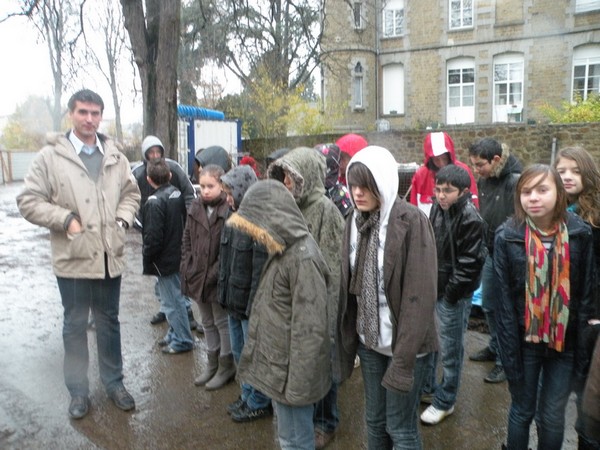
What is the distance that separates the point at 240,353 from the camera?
3.95 metres

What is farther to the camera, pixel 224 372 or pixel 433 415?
pixel 224 372

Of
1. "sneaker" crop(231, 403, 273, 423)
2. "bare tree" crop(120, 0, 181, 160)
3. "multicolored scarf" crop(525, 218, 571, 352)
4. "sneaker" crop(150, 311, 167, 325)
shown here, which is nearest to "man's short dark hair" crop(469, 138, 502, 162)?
"multicolored scarf" crop(525, 218, 571, 352)

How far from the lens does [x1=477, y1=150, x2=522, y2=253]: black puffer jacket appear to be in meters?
4.37

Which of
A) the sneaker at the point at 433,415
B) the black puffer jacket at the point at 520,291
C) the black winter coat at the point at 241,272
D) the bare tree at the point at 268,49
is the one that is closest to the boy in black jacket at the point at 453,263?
the sneaker at the point at 433,415

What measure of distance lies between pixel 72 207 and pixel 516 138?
1357cm

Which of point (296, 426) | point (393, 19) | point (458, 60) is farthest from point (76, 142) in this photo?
→ point (393, 19)

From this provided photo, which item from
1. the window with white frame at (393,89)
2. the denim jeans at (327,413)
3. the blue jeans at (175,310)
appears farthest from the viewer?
the window with white frame at (393,89)

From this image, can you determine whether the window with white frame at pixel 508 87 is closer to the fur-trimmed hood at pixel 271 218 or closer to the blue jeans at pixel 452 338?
the blue jeans at pixel 452 338

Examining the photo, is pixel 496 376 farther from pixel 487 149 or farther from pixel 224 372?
pixel 224 372

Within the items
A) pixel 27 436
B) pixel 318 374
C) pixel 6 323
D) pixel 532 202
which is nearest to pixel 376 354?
pixel 318 374

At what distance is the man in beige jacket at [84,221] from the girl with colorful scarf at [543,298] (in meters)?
2.66

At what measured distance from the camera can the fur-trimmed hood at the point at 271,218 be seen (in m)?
2.86

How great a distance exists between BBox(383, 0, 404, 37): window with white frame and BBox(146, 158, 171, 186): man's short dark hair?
28716 millimetres

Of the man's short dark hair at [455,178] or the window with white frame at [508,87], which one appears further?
the window with white frame at [508,87]
